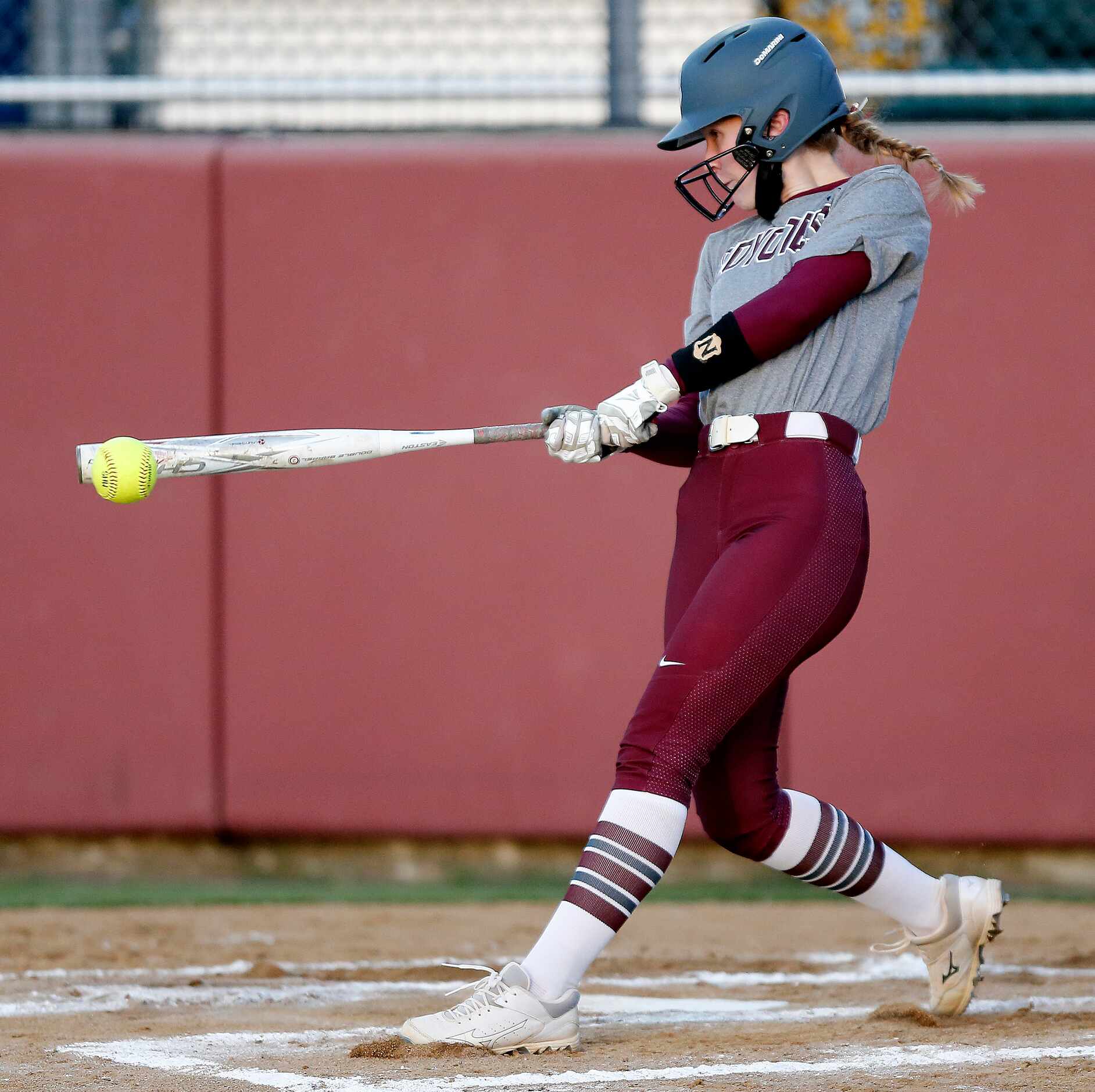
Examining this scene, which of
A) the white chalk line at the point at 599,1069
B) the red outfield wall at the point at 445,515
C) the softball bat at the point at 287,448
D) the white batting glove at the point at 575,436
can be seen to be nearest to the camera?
the white chalk line at the point at 599,1069

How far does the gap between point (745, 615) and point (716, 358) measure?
42 cm

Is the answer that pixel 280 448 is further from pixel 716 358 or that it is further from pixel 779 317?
pixel 779 317

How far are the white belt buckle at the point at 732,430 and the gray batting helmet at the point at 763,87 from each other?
0.46m

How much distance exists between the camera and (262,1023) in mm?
2707

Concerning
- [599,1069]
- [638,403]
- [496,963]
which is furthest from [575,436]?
[496,963]

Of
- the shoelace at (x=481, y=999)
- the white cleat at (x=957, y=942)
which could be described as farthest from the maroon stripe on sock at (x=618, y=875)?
the white cleat at (x=957, y=942)

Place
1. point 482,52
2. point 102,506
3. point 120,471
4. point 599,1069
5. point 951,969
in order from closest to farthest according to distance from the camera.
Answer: point 599,1069
point 120,471
point 951,969
point 102,506
point 482,52

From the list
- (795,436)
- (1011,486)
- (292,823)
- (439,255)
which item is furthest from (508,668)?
(795,436)

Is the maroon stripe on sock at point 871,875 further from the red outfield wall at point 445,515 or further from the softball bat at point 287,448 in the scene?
the red outfield wall at point 445,515

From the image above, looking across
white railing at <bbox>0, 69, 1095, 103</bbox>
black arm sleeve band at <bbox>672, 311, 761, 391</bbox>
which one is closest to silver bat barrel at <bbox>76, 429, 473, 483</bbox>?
black arm sleeve band at <bbox>672, 311, 761, 391</bbox>

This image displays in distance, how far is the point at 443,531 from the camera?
15.3 feet

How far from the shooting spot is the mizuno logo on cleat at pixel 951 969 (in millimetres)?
2676

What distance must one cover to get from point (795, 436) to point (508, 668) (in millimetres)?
2289

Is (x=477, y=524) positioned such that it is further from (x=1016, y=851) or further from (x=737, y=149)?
(x=737, y=149)
